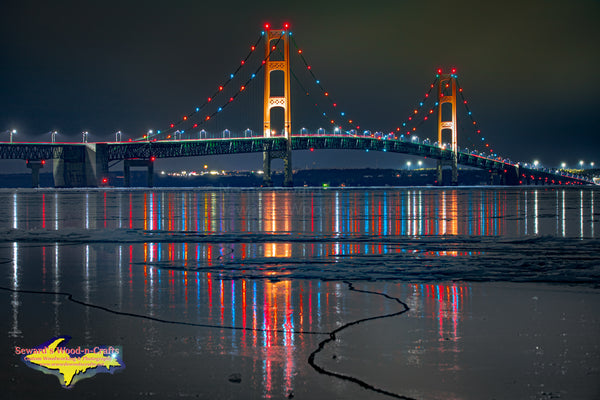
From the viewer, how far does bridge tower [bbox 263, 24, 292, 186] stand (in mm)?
85750

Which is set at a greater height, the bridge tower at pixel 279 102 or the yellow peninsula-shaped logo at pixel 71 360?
the bridge tower at pixel 279 102

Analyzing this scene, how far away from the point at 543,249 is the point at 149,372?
8190 millimetres

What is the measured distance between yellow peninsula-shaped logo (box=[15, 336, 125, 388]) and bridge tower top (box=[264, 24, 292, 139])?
266 feet

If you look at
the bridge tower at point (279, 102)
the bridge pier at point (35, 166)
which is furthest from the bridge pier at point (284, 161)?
the bridge pier at point (35, 166)

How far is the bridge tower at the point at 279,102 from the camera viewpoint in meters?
85.8

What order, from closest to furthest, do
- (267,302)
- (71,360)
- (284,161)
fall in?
(71,360), (267,302), (284,161)

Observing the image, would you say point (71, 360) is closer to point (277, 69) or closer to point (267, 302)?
point (267, 302)

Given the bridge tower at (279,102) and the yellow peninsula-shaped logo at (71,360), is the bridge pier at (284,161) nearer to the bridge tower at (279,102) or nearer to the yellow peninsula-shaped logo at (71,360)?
the bridge tower at (279,102)

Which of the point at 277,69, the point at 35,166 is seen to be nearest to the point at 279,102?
the point at 277,69

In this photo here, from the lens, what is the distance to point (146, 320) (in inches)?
203

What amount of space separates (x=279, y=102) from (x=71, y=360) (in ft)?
279

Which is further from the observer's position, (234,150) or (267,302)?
(234,150)

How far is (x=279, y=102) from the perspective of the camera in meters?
88.0

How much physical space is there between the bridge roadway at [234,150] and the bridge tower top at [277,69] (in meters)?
2.26
